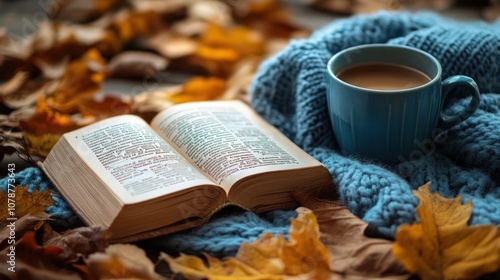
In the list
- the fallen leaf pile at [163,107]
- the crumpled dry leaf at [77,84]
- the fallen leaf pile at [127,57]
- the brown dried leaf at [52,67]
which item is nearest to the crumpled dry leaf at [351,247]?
the fallen leaf pile at [163,107]

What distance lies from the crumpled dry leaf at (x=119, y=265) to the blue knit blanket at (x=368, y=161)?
0.25 ft

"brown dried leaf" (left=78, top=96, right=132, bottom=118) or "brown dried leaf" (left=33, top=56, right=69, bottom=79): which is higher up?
"brown dried leaf" (left=33, top=56, right=69, bottom=79)

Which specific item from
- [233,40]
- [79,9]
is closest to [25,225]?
[233,40]

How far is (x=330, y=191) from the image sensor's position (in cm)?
89

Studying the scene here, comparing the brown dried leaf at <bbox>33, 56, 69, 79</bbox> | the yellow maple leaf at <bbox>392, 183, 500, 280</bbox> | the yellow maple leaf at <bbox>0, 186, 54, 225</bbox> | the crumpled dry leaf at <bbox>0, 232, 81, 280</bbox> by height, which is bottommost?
the crumpled dry leaf at <bbox>0, 232, 81, 280</bbox>

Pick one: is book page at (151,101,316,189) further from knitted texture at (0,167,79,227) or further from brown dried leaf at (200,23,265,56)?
brown dried leaf at (200,23,265,56)

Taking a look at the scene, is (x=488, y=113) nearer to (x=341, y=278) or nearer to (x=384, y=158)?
(x=384, y=158)

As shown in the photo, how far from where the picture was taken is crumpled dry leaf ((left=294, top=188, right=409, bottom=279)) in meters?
0.73

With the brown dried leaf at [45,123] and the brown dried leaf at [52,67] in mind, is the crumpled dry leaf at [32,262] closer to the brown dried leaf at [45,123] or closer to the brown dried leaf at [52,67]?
the brown dried leaf at [45,123]

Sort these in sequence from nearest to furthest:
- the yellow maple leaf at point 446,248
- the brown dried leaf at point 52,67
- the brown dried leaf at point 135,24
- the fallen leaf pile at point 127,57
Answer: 1. the yellow maple leaf at point 446,248
2. the fallen leaf pile at point 127,57
3. the brown dried leaf at point 52,67
4. the brown dried leaf at point 135,24

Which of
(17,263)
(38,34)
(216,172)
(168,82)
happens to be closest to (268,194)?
(216,172)

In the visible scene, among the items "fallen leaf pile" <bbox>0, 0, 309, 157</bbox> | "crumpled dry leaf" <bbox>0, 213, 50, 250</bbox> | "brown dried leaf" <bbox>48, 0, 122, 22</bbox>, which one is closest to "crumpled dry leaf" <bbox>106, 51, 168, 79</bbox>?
"fallen leaf pile" <bbox>0, 0, 309, 157</bbox>

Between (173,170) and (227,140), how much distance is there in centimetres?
10

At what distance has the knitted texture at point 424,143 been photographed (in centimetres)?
81
